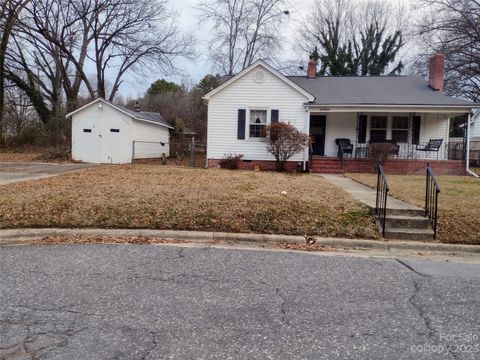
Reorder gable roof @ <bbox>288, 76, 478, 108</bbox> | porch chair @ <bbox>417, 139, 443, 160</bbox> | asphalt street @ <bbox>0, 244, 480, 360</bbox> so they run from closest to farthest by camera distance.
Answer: asphalt street @ <bbox>0, 244, 480, 360</bbox>, porch chair @ <bbox>417, 139, 443, 160</bbox>, gable roof @ <bbox>288, 76, 478, 108</bbox>

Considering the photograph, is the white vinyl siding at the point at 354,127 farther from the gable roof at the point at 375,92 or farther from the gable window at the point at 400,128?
the gable roof at the point at 375,92

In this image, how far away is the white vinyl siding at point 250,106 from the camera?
1816 centimetres

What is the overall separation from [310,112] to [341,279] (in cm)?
1481

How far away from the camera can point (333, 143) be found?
1944cm

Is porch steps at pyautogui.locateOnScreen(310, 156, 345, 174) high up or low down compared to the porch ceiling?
down

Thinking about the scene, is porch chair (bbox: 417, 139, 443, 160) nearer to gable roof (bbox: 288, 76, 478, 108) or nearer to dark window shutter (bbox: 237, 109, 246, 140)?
gable roof (bbox: 288, 76, 478, 108)

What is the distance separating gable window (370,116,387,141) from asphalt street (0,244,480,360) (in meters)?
14.9

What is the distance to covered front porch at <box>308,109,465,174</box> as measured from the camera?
Answer: 58.1ft

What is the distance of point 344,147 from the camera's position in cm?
1830

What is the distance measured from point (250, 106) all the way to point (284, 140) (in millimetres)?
2601

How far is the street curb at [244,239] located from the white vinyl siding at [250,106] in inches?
481

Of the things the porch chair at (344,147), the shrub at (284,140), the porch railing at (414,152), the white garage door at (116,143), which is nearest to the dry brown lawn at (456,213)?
the shrub at (284,140)

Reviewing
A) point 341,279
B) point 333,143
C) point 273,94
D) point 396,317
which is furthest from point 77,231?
point 333,143

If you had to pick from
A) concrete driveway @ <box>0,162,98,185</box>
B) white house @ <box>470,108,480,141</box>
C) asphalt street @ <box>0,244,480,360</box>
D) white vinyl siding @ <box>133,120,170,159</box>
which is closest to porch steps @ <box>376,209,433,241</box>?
asphalt street @ <box>0,244,480,360</box>
